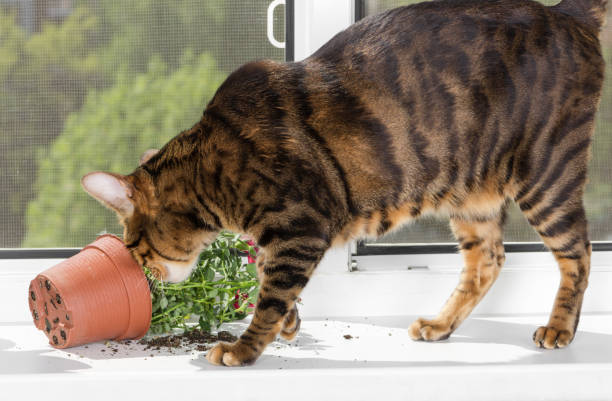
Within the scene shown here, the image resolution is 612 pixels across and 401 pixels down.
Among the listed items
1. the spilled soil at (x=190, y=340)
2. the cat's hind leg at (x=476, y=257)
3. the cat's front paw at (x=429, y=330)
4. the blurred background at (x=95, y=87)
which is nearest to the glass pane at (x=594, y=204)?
the blurred background at (x=95, y=87)

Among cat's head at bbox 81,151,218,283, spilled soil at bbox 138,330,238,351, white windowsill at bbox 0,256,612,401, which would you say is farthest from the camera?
spilled soil at bbox 138,330,238,351

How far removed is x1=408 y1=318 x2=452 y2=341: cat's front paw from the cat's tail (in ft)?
2.35

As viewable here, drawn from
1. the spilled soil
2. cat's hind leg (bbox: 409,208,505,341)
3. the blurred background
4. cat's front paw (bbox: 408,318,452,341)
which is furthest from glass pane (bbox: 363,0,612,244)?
the spilled soil

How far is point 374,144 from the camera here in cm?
147

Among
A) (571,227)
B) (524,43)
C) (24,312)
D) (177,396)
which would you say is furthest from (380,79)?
(24,312)

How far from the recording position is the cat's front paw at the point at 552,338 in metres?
1.55

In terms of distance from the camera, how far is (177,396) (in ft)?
4.30

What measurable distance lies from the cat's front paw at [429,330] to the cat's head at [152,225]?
50 centimetres

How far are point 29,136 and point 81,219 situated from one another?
241 mm

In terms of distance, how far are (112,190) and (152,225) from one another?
0.11 metres

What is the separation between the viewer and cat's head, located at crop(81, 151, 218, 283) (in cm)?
144

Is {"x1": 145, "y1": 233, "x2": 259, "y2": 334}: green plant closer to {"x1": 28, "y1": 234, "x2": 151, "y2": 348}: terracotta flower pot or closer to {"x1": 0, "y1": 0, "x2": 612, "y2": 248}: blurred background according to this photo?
{"x1": 28, "y1": 234, "x2": 151, "y2": 348}: terracotta flower pot

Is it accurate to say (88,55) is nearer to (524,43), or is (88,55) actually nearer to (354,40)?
(354,40)

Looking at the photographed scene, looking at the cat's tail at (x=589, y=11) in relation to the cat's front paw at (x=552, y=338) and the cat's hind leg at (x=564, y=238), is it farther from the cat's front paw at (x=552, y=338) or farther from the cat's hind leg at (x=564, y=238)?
the cat's front paw at (x=552, y=338)
